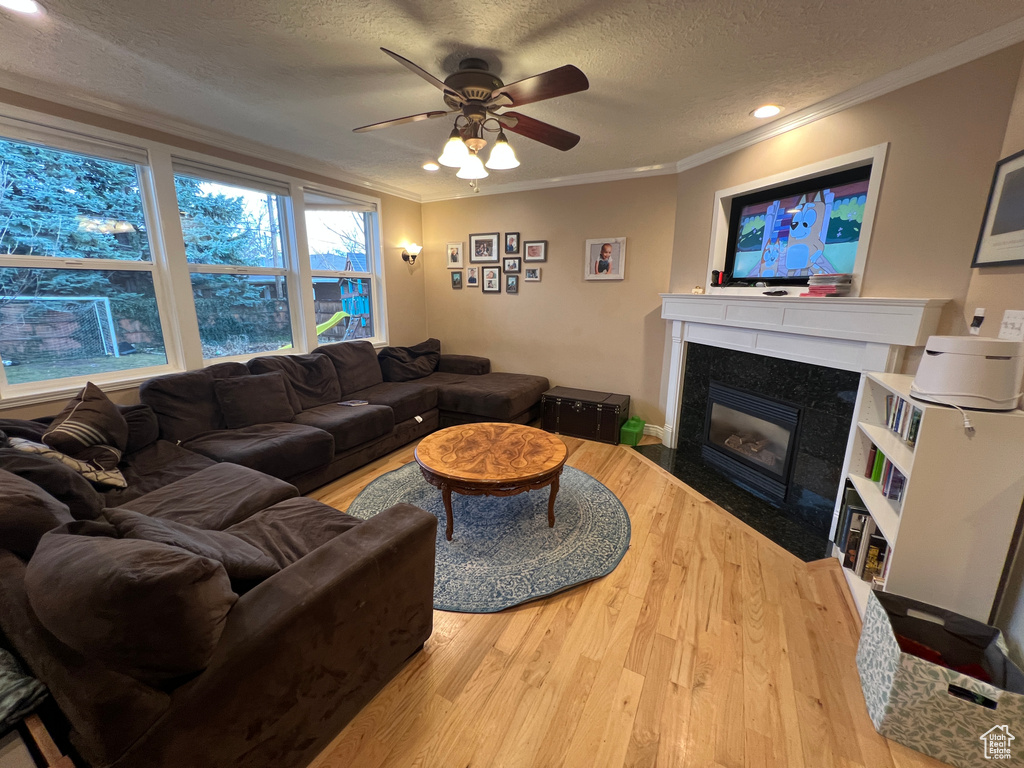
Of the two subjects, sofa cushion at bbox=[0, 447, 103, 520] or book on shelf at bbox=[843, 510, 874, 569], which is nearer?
sofa cushion at bbox=[0, 447, 103, 520]

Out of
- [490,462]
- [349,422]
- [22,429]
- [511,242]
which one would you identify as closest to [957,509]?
[490,462]

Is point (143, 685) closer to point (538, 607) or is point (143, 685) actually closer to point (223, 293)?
point (538, 607)

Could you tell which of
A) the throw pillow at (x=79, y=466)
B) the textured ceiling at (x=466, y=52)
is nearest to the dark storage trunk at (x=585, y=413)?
the textured ceiling at (x=466, y=52)

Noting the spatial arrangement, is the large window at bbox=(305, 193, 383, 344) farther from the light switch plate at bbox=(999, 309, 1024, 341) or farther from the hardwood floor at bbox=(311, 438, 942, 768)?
the light switch plate at bbox=(999, 309, 1024, 341)

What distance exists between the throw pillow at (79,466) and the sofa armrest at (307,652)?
1466mm

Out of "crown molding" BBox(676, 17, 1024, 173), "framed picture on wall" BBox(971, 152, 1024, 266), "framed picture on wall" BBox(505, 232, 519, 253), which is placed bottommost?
"framed picture on wall" BBox(971, 152, 1024, 266)

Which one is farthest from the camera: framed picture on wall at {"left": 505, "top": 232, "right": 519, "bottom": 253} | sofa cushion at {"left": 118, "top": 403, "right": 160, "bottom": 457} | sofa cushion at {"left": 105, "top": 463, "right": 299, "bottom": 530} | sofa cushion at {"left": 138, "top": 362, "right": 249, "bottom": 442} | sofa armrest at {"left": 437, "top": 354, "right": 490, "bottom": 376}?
sofa armrest at {"left": 437, "top": 354, "right": 490, "bottom": 376}

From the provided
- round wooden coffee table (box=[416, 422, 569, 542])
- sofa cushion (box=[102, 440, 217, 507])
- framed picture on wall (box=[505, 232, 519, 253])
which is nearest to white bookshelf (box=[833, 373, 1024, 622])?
round wooden coffee table (box=[416, 422, 569, 542])

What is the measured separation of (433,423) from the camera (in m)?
3.89

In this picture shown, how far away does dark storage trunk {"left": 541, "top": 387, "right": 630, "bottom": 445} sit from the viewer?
3.70m

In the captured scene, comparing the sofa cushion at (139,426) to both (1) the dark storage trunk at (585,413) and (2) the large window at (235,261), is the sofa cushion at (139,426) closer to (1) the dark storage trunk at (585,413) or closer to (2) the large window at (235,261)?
(2) the large window at (235,261)

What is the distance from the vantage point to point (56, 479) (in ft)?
4.82

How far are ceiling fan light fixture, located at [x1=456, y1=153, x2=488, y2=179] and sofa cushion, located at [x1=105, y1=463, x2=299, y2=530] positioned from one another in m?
1.82

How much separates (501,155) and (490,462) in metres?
1.58
